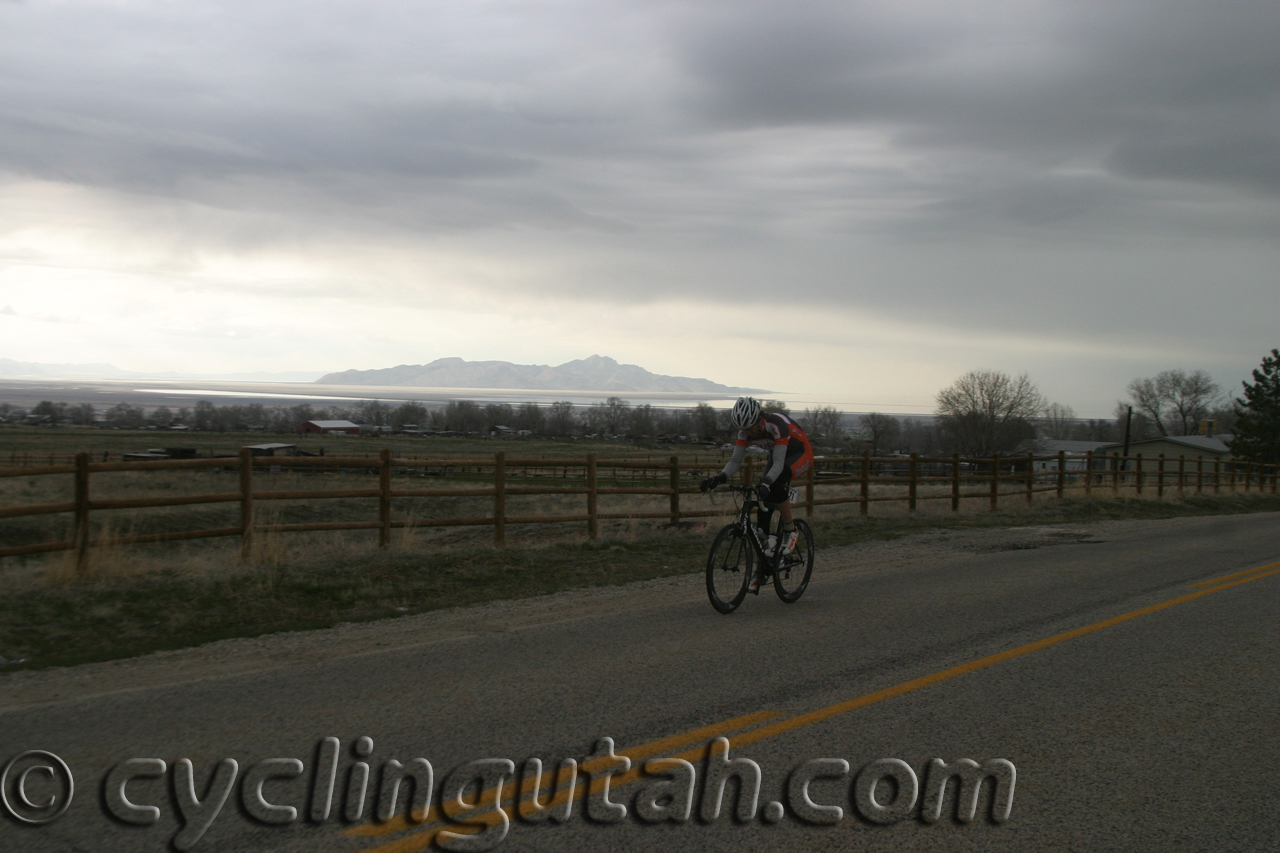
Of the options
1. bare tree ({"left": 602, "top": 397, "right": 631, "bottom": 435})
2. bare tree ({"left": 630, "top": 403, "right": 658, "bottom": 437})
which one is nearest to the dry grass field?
bare tree ({"left": 630, "top": 403, "right": 658, "bottom": 437})

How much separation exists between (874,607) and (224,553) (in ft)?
25.7

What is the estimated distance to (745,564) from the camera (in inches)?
334

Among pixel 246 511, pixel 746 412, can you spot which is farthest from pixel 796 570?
pixel 246 511

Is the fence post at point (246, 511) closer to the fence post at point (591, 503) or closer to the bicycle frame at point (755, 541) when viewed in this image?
the fence post at point (591, 503)

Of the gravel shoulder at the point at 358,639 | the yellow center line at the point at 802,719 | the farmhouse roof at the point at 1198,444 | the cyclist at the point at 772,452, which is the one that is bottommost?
the gravel shoulder at the point at 358,639

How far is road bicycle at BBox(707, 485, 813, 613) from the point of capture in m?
8.27

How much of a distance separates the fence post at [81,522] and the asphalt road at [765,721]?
3312 mm

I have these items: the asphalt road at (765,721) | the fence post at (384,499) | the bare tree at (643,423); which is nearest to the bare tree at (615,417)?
the bare tree at (643,423)

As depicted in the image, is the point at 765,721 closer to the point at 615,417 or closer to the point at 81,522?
the point at 81,522

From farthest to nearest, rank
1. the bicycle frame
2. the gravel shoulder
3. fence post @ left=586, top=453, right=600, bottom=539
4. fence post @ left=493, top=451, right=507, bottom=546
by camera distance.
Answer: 1. fence post @ left=586, top=453, right=600, bottom=539
2. fence post @ left=493, top=451, right=507, bottom=546
3. the bicycle frame
4. the gravel shoulder

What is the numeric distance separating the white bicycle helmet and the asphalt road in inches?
69.9

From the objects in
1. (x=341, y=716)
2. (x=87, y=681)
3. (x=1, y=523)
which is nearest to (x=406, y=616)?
(x=87, y=681)

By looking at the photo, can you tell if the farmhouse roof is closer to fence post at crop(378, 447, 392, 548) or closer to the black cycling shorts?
the black cycling shorts

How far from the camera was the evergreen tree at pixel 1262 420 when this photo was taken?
53.8 metres
